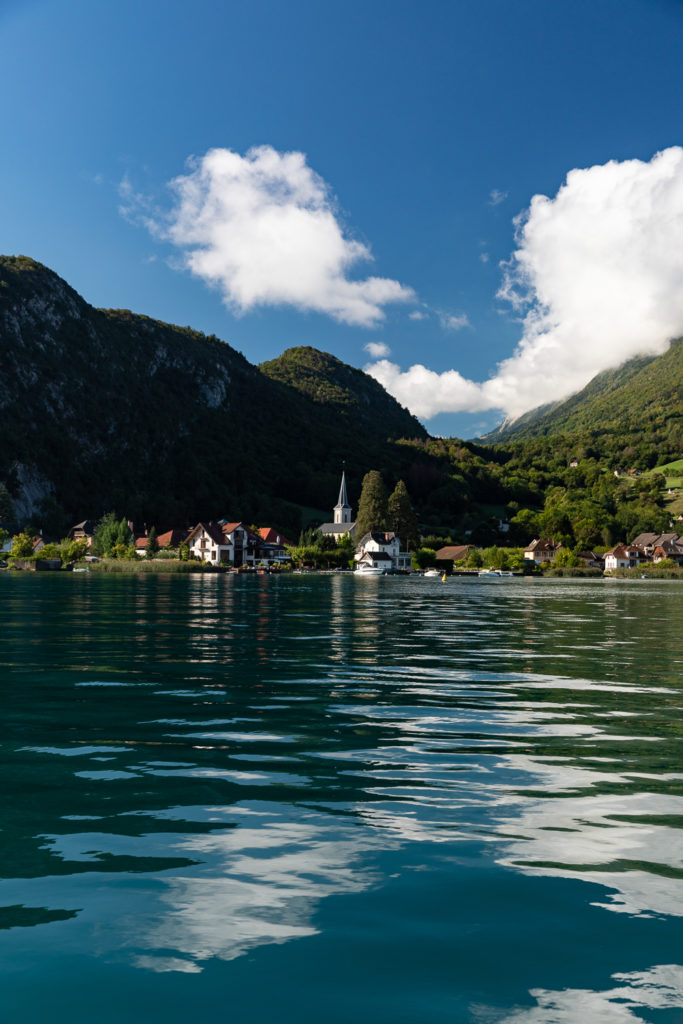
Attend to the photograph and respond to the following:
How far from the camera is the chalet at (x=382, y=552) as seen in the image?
6609 inches

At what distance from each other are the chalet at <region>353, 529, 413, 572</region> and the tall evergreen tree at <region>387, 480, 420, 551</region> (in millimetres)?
3495

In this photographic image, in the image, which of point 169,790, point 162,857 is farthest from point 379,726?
point 162,857

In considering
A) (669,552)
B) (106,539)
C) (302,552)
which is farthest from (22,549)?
(669,552)

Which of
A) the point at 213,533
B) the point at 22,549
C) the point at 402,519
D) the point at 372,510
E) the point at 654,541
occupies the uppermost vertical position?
the point at 372,510

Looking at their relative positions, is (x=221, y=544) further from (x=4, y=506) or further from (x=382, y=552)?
(x=4, y=506)

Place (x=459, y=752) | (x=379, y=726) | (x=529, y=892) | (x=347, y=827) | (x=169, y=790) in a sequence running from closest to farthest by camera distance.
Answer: (x=529, y=892)
(x=347, y=827)
(x=169, y=790)
(x=459, y=752)
(x=379, y=726)

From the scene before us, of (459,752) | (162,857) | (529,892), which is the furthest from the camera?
(459,752)

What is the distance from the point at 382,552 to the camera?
172 m

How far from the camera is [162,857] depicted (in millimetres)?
6203

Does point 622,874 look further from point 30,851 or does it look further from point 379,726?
point 379,726

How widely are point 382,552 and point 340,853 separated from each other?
16589cm

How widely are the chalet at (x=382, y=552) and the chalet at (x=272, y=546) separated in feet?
55.4

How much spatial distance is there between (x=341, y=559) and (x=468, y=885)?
509ft

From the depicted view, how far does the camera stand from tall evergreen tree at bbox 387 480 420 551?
18175 centimetres
